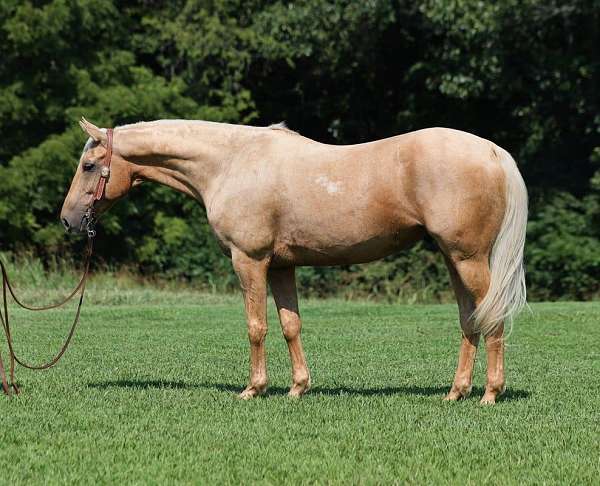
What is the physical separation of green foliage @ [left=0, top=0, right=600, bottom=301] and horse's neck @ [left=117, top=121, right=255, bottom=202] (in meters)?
15.7

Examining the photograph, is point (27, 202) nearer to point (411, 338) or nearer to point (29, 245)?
point (29, 245)

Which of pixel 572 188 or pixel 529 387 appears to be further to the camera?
pixel 572 188

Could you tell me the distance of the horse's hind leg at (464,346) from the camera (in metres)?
9.16

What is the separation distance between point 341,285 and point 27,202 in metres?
8.09

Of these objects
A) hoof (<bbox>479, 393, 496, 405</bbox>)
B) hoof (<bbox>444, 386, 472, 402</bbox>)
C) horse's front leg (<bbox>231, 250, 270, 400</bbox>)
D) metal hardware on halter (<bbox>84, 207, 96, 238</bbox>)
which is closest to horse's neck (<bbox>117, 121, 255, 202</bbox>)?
metal hardware on halter (<bbox>84, 207, 96, 238</bbox>)

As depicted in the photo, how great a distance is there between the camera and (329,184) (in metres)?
9.09

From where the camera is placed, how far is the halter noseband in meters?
9.68

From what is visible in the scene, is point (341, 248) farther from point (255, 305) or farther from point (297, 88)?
point (297, 88)

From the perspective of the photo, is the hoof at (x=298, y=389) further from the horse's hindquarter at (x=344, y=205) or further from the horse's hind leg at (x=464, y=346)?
the horse's hind leg at (x=464, y=346)

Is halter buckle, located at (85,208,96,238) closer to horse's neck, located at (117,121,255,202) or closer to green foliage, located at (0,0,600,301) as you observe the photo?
horse's neck, located at (117,121,255,202)

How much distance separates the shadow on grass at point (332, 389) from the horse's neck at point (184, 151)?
1.71 m

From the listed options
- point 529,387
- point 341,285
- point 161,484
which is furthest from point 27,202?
point 161,484

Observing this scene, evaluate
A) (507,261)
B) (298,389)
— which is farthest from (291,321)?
(507,261)

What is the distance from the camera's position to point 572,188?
1244 inches
